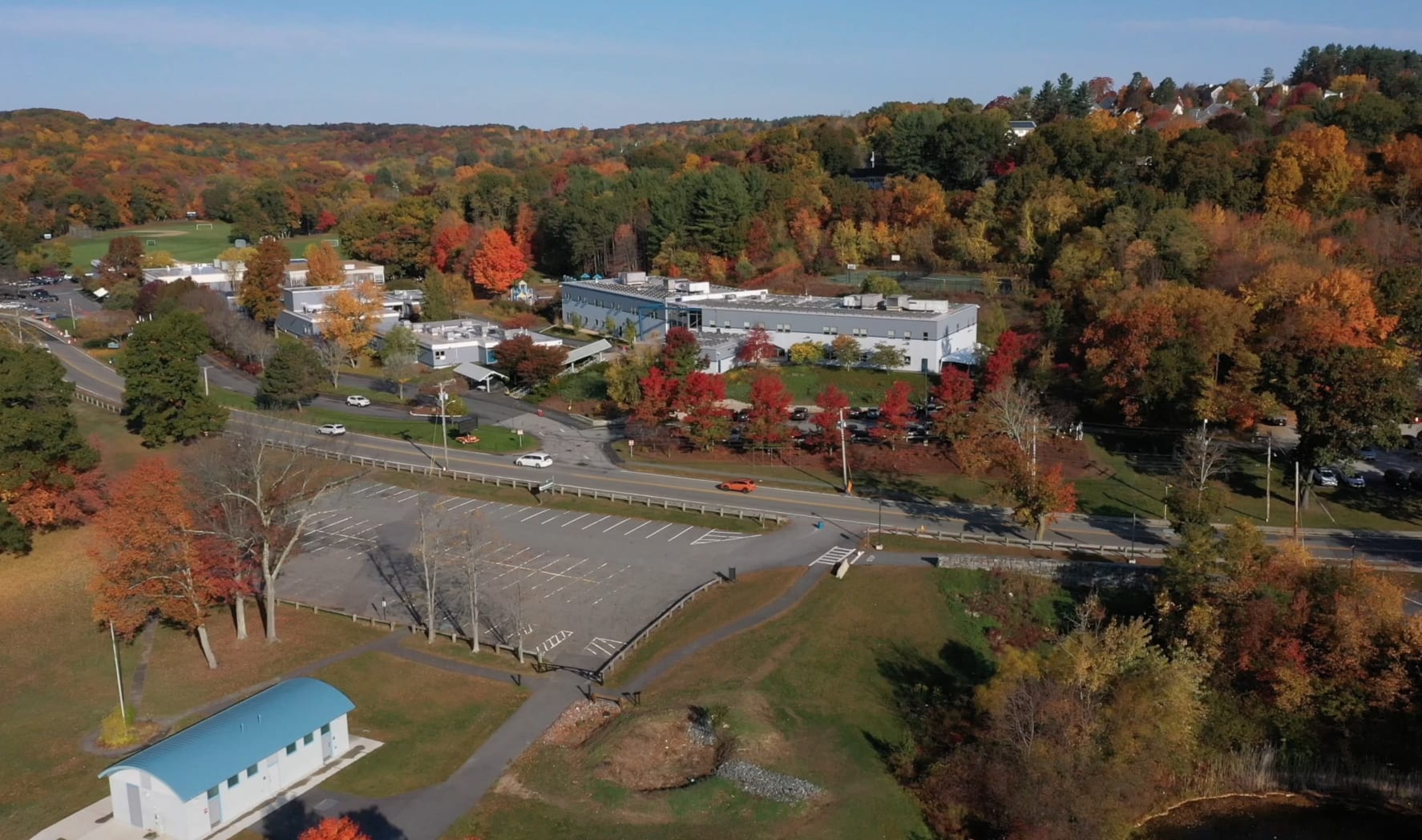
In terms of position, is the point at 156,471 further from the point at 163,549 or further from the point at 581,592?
the point at 581,592

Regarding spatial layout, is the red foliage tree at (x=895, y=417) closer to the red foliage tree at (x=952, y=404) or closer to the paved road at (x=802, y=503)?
the red foliage tree at (x=952, y=404)

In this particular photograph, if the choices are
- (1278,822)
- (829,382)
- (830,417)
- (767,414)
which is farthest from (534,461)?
(1278,822)

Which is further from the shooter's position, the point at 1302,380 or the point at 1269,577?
the point at 1302,380

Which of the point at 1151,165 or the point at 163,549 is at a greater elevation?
the point at 1151,165

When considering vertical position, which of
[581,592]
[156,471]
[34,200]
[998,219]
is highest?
[34,200]

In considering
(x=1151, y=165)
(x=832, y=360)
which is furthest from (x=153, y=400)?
(x=1151, y=165)

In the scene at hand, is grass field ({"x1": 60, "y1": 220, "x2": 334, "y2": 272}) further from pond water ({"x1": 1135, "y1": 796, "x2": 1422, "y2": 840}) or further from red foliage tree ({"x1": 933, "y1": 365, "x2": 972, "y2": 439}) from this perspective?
pond water ({"x1": 1135, "y1": 796, "x2": 1422, "y2": 840})

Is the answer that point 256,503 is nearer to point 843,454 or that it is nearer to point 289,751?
point 289,751
